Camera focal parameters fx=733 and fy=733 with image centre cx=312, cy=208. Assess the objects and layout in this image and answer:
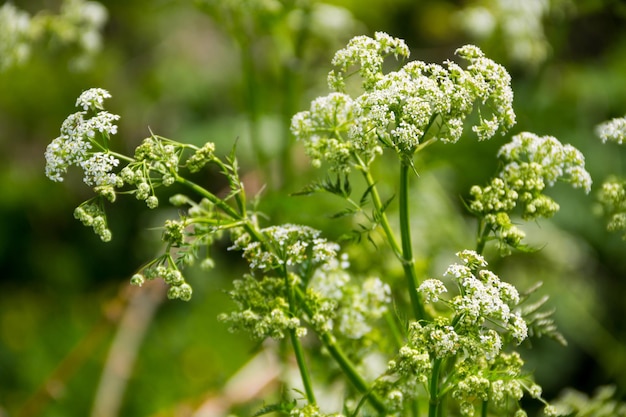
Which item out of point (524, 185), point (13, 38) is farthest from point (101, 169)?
point (13, 38)

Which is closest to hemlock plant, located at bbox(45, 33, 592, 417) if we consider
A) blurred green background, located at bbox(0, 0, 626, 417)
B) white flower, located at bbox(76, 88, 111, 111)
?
white flower, located at bbox(76, 88, 111, 111)

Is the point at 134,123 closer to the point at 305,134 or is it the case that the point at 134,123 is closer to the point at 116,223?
the point at 116,223

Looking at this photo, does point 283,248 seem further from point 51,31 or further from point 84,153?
point 51,31

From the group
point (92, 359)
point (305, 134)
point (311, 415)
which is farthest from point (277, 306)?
point (92, 359)

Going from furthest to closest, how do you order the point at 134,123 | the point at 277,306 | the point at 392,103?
the point at 134,123, the point at 277,306, the point at 392,103

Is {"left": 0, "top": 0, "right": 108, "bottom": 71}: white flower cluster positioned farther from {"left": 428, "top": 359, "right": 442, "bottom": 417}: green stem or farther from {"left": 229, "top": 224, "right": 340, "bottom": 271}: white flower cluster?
{"left": 428, "top": 359, "right": 442, "bottom": 417}: green stem

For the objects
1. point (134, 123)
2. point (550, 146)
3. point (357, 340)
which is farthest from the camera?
point (134, 123)
